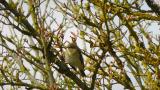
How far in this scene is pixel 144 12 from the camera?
320 cm

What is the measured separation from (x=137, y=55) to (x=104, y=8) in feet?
2.85

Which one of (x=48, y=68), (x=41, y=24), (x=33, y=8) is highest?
(x=33, y=8)

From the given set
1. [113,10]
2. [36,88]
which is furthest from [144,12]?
[36,88]

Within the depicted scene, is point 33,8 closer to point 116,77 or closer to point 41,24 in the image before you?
point 41,24

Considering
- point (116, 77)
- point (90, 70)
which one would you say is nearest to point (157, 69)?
point (116, 77)

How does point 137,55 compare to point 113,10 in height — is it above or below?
below

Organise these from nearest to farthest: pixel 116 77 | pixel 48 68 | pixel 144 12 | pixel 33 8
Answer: pixel 48 68, pixel 33 8, pixel 144 12, pixel 116 77

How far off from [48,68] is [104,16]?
709 mm

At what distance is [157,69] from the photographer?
11.0 ft

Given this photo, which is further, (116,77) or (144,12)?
(116,77)

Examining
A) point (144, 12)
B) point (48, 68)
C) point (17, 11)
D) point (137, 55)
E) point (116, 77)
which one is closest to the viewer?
point (48, 68)

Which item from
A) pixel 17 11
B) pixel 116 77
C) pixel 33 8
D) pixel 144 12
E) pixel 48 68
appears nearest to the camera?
pixel 48 68

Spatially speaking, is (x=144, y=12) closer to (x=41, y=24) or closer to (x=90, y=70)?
(x=41, y=24)

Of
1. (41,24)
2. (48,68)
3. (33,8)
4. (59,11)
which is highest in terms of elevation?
(59,11)
